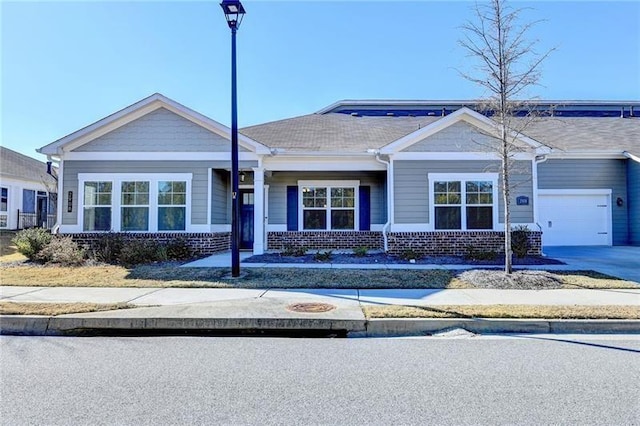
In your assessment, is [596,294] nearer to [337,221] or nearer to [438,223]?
[438,223]

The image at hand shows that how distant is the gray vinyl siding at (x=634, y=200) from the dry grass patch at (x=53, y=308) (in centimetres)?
1802

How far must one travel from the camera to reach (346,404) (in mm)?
3477

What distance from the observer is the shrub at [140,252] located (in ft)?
38.5

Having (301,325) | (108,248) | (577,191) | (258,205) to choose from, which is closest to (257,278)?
(301,325)

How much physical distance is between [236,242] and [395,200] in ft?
20.5

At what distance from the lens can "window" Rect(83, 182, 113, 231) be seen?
13.7 meters

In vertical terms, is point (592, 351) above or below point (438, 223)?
below

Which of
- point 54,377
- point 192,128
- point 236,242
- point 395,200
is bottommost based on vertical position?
point 54,377

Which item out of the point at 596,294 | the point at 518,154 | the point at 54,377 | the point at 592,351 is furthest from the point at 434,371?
the point at 518,154

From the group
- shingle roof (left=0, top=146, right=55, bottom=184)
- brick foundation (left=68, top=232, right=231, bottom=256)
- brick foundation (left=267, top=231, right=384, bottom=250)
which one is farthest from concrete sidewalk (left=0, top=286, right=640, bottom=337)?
shingle roof (left=0, top=146, right=55, bottom=184)

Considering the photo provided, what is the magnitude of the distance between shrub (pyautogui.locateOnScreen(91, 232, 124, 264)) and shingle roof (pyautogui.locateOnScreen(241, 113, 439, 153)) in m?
6.12

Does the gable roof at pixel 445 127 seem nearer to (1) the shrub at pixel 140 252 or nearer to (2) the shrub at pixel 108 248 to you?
(1) the shrub at pixel 140 252

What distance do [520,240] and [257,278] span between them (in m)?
8.55

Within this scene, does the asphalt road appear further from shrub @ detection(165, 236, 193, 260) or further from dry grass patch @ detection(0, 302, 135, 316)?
shrub @ detection(165, 236, 193, 260)
